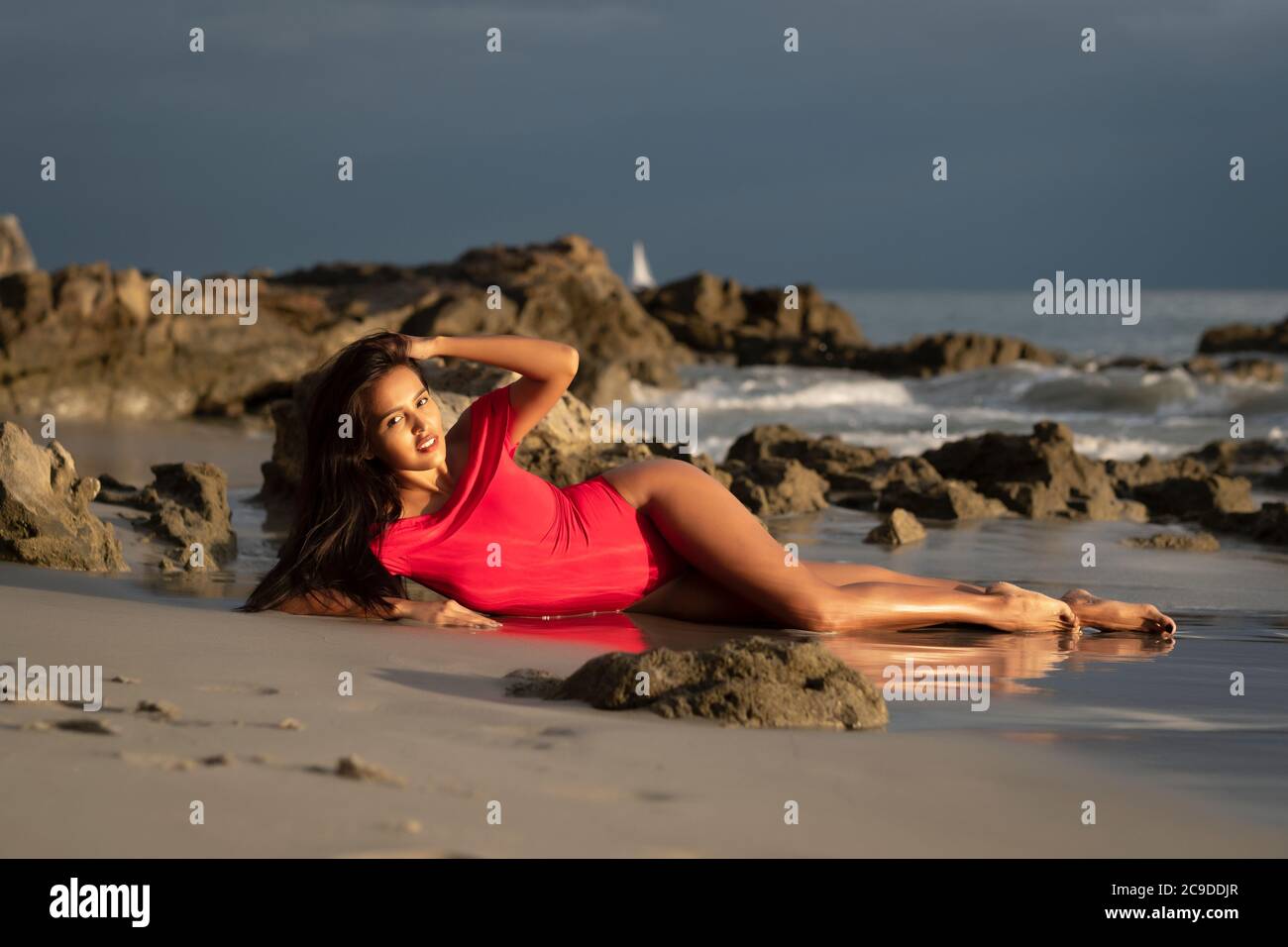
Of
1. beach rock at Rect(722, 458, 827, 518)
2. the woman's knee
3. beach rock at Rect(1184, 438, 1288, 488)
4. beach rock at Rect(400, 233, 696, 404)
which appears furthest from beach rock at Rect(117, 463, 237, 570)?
beach rock at Rect(400, 233, 696, 404)

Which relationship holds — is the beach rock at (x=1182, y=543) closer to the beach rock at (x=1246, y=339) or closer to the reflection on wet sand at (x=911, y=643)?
the reflection on wet sand at (x=911, y=643)

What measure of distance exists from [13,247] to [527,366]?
87.3 meters

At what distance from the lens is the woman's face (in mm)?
4715

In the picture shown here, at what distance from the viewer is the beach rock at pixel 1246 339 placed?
3653 cm

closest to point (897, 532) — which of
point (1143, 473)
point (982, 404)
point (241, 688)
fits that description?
point (1143, 473)

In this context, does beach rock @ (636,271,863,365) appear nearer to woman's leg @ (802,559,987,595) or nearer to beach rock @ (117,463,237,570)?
beach rock @ (117,463,237,570)

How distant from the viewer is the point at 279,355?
19.2 m

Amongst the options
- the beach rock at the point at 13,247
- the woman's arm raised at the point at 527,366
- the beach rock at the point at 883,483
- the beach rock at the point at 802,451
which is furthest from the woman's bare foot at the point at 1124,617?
the beach rock at the point at 13,247

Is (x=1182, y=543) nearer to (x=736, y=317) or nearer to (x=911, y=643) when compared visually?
(x=911, y=643)

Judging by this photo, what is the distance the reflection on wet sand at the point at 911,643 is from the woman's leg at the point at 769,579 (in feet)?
0.20

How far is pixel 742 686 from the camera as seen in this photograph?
11.3ft
